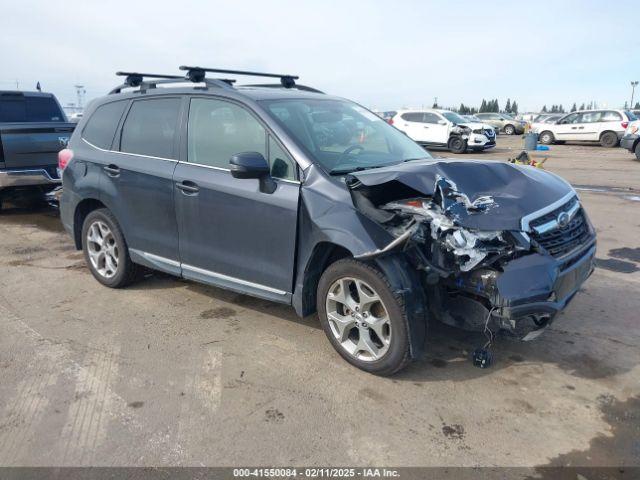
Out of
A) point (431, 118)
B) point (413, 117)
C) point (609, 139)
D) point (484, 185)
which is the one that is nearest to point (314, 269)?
point (484, 185)

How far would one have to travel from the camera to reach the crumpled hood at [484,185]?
10.5 feet

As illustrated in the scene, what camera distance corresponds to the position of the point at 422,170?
3453 millimetres

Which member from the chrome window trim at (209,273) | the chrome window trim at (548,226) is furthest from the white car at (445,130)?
the chrome window trim at (548,226)

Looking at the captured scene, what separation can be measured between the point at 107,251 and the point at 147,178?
3.61 feet

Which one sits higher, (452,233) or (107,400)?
(452,233)

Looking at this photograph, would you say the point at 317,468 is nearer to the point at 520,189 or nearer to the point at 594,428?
the point at 594,428

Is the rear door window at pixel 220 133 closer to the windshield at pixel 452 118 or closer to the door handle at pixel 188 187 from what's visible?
the door handle at pixel 188 187

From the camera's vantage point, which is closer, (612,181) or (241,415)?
(241,415)

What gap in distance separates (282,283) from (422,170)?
1280 mm

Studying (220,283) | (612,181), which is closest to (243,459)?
(220,283)

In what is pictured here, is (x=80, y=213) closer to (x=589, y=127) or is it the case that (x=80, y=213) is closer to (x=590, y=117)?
(x=589, y=127)

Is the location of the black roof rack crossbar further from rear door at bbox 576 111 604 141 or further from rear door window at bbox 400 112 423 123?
rear door at bbox 576 111 604 141

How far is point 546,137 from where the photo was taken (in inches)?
1004

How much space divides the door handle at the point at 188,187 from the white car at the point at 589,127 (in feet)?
74.5
